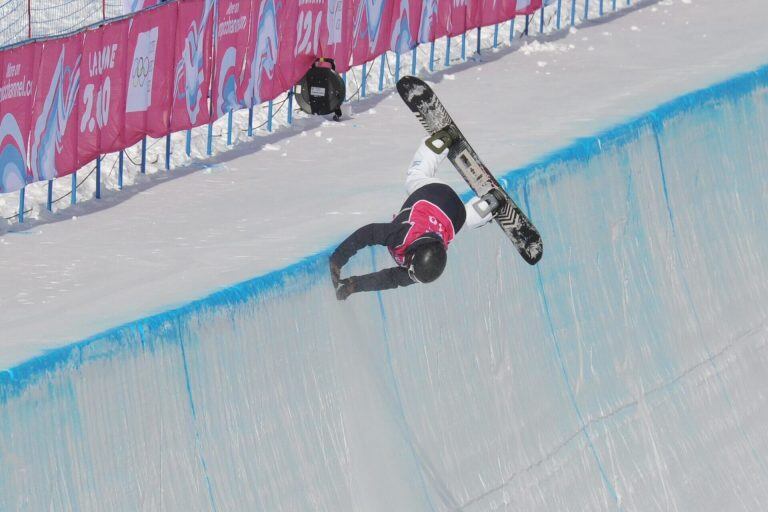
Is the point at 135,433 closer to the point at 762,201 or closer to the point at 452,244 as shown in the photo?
the point at 452,244

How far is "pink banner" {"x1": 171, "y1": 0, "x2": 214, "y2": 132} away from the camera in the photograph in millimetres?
10867

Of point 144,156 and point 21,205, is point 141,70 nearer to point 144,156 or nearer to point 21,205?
point 144,156

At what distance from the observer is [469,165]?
7.57m

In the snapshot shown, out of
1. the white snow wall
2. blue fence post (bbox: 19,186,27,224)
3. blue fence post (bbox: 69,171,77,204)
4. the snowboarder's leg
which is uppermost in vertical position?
blue fence post (bbox: 69,171,77,204)

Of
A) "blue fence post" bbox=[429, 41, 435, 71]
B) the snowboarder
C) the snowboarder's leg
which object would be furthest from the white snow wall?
"blue fence post" bbox=[429, 41, 435, 71]

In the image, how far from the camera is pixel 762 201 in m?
12.6

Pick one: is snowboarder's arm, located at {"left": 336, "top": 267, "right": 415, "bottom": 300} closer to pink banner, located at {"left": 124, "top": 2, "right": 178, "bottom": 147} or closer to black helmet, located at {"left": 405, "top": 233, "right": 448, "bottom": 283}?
black helmet, located at {"left": 405, "top": 233, "right": 448, "bottom": 283}

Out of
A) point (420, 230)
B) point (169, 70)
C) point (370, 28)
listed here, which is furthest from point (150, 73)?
point (420, 230)

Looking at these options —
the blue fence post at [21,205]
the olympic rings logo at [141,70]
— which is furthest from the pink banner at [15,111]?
the olympic rings logo at [141,70]

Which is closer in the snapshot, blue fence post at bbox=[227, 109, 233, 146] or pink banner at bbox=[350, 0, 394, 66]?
blue fence post at bbox=[227, 109, 233, 146]

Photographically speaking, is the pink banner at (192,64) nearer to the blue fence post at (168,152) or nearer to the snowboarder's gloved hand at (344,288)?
the blue fence post at (168,152)

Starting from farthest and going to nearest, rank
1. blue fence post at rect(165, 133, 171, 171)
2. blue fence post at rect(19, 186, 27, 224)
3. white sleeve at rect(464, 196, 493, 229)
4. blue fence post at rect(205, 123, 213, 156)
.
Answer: blue fence post at rect(205, 123, 213, 156) → blue fence post at rect(165, 133, 171, 171) → blue fence post at rect(19, 186, 27, 224) → white sleeve at rect(464, 196, 493, 229)

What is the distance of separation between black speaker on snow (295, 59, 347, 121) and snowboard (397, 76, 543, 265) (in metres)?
4.81

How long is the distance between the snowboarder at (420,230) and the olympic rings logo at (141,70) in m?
3.57
